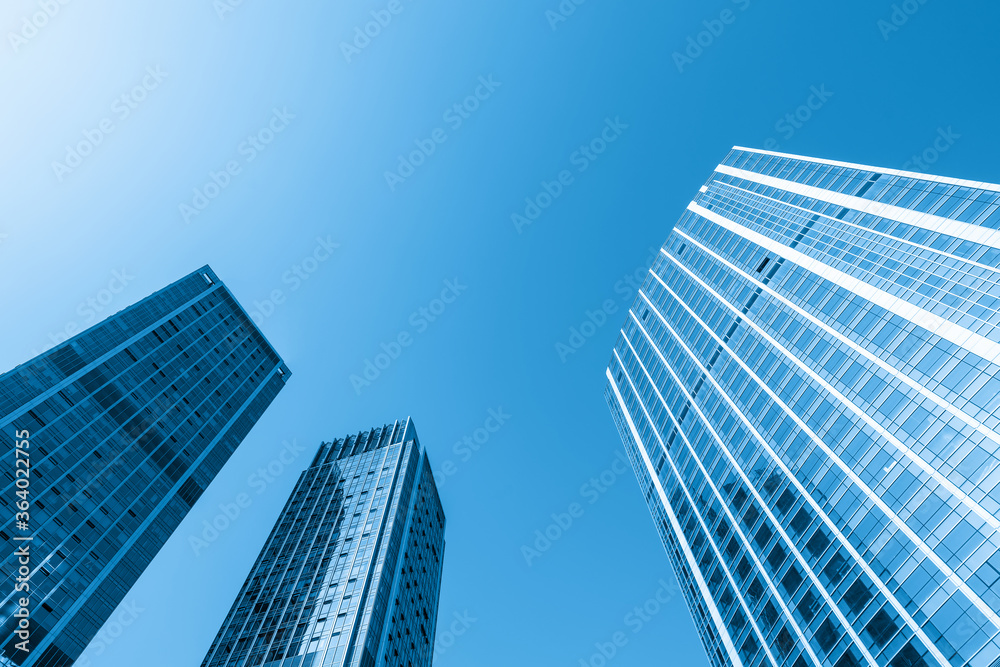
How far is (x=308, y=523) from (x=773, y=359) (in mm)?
69416

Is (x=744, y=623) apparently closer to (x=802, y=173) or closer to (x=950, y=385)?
(x=950, y=385)

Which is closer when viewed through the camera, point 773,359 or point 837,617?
point 837,617

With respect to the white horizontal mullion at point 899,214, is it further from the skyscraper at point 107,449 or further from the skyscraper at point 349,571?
the skyscraper at point 107,449

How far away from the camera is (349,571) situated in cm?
6975

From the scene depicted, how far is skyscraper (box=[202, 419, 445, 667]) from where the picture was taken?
197 feet

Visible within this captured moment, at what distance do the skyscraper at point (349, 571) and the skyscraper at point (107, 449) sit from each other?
14.7 m

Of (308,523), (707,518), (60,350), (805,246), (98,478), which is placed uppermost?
(60,350)

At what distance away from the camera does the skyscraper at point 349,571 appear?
60188 mm

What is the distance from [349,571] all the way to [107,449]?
3425 cm

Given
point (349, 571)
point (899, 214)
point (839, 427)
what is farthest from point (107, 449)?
A: point (899, 214)

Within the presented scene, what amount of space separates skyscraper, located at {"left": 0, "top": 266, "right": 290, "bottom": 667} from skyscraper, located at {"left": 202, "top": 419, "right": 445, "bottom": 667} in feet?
48.1

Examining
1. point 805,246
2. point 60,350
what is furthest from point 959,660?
point 60,350

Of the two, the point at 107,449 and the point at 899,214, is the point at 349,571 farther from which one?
the point at 899,214

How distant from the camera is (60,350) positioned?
6950 cm
